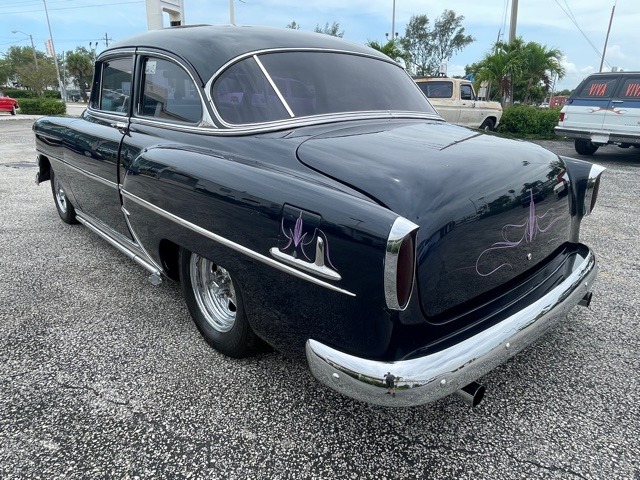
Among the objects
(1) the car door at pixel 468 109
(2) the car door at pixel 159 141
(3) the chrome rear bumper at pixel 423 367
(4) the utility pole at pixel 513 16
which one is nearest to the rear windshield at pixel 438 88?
(1) the car door at pixel 468 109

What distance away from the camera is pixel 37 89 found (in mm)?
52281

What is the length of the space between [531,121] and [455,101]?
2958 mm

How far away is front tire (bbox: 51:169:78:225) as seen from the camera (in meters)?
4.78

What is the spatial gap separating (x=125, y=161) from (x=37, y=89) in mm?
60311

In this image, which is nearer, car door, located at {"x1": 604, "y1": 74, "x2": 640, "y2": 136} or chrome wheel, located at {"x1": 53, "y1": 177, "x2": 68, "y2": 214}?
chrome wheel, located at {"x1": 53, "y1": 177, "x2": 68, "y2": 214}

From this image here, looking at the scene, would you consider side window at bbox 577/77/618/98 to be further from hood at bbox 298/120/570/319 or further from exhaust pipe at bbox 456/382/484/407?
exhaust pipe at bbox 456/382/484/407

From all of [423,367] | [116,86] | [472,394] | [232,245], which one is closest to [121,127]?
[116,86]

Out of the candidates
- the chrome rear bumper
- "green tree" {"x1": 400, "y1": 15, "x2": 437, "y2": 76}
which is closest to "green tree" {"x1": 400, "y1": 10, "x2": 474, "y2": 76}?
"green tree" {"x1": 400, "y1": 15, "x2": 437, "y2": 76}

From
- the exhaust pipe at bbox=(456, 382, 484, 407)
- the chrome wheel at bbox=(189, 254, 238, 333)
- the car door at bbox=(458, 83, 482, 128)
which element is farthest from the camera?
the car door at bbox=(458, 83, 482, 128)

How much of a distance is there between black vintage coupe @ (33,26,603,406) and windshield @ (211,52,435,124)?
1 cm

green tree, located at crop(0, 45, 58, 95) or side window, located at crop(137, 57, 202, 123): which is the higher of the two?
green tree, located at crop(0, 45, 58, 95)

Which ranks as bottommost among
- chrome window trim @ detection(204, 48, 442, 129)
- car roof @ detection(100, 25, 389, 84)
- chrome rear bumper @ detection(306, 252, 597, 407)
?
chrome rear bumper @ detection(306, 252, 597, 407)

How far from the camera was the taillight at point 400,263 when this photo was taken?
5.01 ft

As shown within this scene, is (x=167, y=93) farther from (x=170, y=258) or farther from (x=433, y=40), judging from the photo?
(x=433, y=40)
